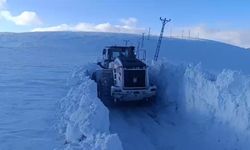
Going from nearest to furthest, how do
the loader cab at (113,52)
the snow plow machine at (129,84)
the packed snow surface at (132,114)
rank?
the packed snow surface at (132,114) < the snow plow machine at (129,84) < the loader cab at (113,52)

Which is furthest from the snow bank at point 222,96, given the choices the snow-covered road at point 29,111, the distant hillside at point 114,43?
the distant hillside at point 114,43

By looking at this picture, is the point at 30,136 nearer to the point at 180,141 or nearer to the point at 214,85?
the point at 180,141

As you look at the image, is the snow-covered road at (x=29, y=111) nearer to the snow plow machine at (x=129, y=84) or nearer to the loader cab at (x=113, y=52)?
the snow plow machine at (x=129, y=84)

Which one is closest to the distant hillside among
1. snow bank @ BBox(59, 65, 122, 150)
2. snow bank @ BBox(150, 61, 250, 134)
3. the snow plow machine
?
the snow plow machine

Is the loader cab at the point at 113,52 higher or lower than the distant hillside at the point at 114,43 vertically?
higher

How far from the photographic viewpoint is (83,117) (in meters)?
11.9

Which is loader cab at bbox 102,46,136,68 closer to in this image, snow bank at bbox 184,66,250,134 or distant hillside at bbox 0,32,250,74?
snow bank at bbox 184,66,250,134

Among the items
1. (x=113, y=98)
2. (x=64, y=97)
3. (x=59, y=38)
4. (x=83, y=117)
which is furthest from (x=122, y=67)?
(x=59, y=38)

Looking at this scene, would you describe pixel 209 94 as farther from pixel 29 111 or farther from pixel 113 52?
pixel 113 52

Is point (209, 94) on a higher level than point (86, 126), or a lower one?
lower

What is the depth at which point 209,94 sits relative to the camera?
681 inches

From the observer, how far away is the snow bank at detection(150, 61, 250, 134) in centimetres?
1508

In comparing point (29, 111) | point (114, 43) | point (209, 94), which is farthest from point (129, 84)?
point (114, 43)

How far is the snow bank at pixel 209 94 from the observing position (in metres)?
15.1
